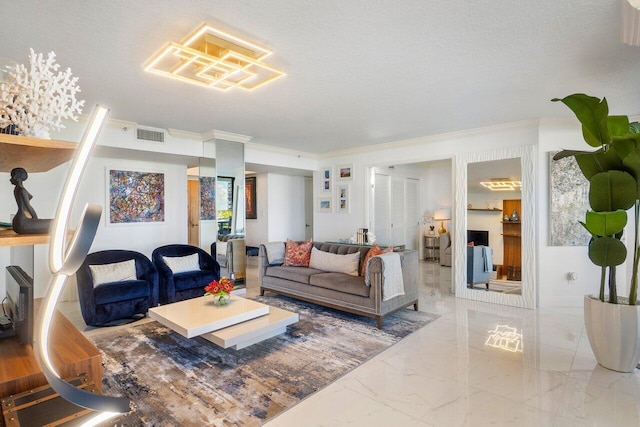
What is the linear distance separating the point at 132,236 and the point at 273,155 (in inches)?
109

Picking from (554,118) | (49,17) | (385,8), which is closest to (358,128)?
(554,118)

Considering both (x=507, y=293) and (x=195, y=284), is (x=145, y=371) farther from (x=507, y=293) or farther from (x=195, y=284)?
(x=507, y=293)

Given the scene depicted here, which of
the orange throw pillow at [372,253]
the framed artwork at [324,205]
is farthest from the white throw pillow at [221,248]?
the framed artwork at [324,205]

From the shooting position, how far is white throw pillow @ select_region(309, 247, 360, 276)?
176 inches

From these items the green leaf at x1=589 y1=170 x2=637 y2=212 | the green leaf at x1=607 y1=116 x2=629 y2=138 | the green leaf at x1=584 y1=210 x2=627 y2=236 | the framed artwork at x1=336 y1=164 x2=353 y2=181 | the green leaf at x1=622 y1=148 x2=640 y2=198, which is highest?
the framed artwork at x1=336 y1=164 x2=353 y2=181

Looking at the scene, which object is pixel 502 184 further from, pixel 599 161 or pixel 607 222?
pixel 607 222

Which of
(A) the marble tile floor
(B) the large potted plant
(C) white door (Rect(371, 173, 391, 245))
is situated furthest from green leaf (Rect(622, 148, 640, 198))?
(C) white door (Rect(371, 173, 391, 245))

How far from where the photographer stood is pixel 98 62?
2.78 m

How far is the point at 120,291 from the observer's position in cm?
392

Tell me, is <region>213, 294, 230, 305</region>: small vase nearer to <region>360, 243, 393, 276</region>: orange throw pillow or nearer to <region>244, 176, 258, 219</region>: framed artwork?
<region>360, 243, 393, 276</region>: orange throw pillow

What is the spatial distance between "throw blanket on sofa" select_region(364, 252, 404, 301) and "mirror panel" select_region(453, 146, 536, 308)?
1.62 metres

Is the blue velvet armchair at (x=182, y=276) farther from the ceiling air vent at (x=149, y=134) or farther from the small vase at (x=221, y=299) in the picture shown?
the ceiling air vent at (x=149, y=134)

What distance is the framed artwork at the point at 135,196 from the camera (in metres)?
5.17

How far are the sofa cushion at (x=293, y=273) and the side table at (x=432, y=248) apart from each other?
14.9ft
